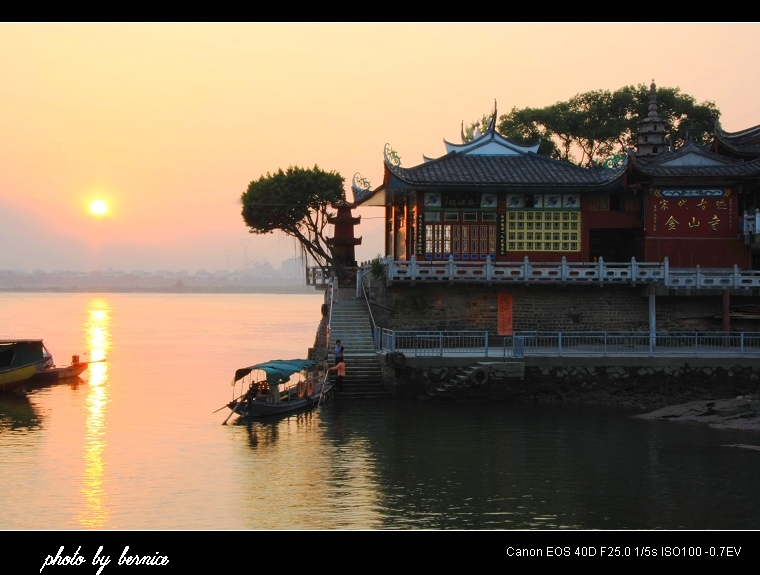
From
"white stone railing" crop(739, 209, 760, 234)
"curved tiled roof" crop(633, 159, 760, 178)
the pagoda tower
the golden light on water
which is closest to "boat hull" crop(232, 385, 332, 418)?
the golden light on water

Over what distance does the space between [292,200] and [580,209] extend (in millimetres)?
22759

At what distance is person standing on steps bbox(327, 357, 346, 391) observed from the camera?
38094 millimetres

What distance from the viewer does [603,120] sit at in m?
69.1

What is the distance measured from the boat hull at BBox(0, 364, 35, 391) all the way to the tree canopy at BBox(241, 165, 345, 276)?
21.3 meters

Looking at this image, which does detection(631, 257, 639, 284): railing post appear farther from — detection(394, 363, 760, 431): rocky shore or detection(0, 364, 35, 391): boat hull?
detection(0, 364, 35, 391): boat hull

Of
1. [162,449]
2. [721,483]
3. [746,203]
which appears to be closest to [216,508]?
[162,449]

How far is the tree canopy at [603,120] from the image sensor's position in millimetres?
67500

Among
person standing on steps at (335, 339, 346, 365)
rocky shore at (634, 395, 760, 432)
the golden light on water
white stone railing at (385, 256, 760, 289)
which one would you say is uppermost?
white stone railing at (385, 256, 760, 289)

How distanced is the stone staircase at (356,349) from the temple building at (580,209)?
3.78m

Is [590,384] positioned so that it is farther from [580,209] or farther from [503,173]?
[503,173]

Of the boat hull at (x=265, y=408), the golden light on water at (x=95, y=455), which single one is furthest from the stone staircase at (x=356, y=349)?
the golden light on water at (x=95, y=455)

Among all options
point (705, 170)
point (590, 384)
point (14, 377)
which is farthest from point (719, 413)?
point (14, 377)

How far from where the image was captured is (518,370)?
122ft

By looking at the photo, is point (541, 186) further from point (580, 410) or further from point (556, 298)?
point (580, 410)
